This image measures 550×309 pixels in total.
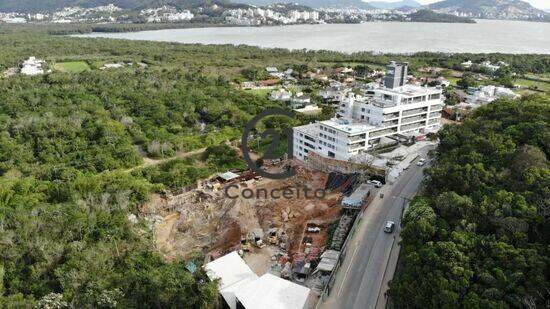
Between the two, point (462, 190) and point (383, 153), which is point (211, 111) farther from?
point (462, 190)

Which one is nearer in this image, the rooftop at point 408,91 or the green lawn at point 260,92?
the rooftop at point 408,91

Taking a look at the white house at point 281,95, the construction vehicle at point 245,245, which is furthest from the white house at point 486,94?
the construction vehicle at point 245,245

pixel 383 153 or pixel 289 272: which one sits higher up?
pixel 383 153

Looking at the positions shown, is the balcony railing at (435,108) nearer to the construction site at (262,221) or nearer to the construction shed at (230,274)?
the construction site at (262,221)

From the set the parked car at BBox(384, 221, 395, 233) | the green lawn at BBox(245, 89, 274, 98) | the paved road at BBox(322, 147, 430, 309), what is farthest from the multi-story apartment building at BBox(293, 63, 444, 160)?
the green lawn at BBox(245, 89, 274, 98)

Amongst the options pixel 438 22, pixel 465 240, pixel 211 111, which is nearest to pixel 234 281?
pixel 465 240

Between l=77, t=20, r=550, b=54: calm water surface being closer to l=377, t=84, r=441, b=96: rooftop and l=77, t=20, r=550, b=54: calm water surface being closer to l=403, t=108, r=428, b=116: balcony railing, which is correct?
l=377, t=84, r=441, b=96: rooftop

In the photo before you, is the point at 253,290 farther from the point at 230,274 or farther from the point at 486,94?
the point at 486,94
